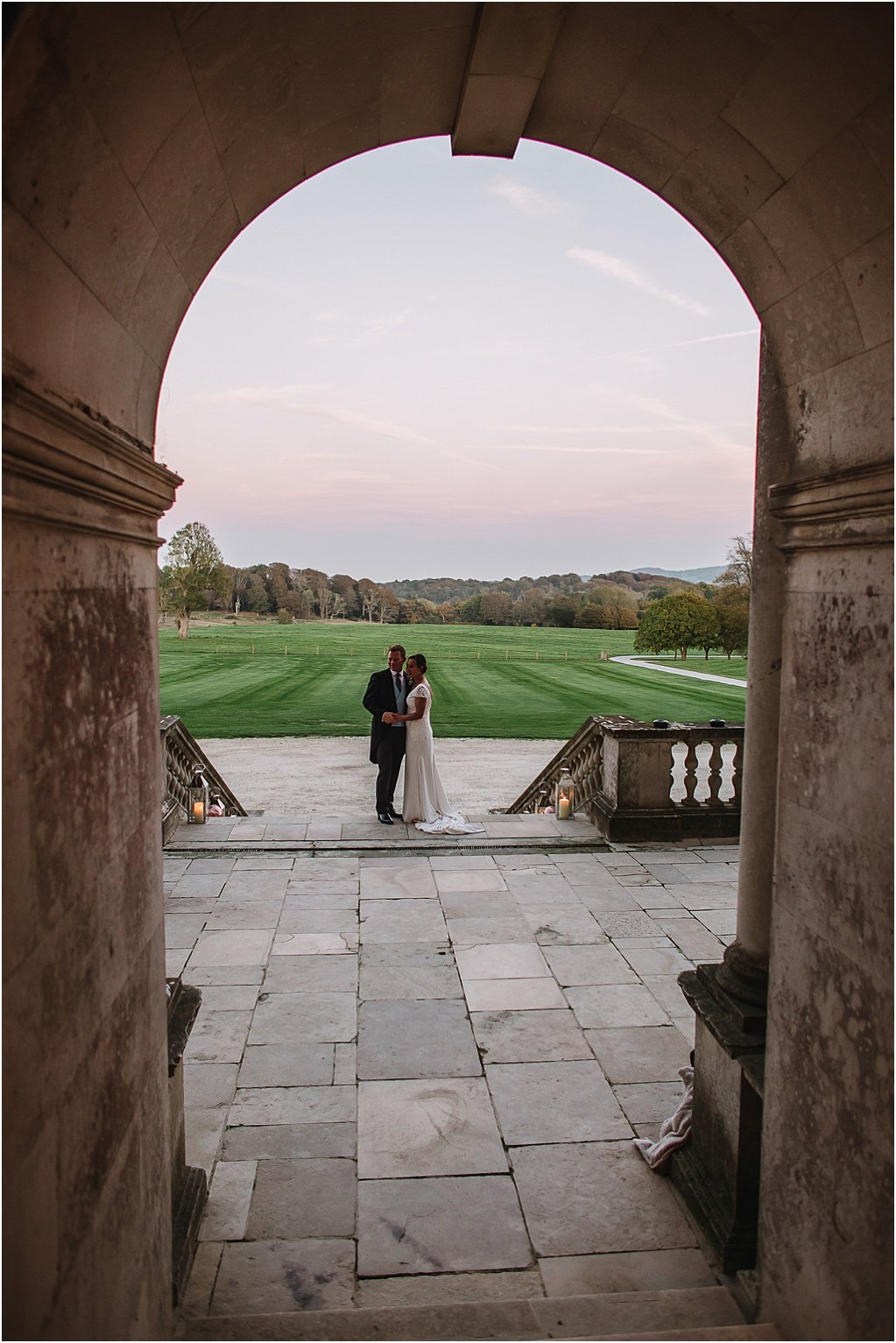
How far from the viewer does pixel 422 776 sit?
1036 centimetres

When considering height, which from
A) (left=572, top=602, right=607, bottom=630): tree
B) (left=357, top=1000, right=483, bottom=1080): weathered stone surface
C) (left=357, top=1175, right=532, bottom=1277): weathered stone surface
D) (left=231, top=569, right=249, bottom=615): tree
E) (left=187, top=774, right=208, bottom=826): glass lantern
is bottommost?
(left=357, top=1175, right=532, bottom=1277): weathered stone surface

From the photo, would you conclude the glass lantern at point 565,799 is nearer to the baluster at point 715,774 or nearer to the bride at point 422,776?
the bride at point 422,776

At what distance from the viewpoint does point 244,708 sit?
96.1ft

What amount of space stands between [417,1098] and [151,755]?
9.26 ft

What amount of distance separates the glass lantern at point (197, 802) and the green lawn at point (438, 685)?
13.7m

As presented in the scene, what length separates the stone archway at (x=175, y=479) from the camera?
76.3 inches

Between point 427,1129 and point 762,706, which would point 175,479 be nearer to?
point 762,706

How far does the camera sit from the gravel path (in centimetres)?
1587

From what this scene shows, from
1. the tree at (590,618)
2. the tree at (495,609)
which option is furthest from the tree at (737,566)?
the tree at (495,609)

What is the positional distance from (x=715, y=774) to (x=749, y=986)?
18.7ft

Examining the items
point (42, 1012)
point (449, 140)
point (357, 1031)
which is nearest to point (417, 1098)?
point (357, 1031)

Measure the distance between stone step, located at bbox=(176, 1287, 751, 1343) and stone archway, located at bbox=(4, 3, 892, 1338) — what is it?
0.27 m

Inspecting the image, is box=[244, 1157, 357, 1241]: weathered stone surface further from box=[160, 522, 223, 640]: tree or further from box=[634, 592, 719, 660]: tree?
box=[160, 522, 223, 640]: tree

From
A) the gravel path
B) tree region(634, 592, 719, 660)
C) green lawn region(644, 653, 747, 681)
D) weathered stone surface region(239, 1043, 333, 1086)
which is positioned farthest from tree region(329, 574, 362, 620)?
weathered stone surface region(239, 1043, 333, 1086)
